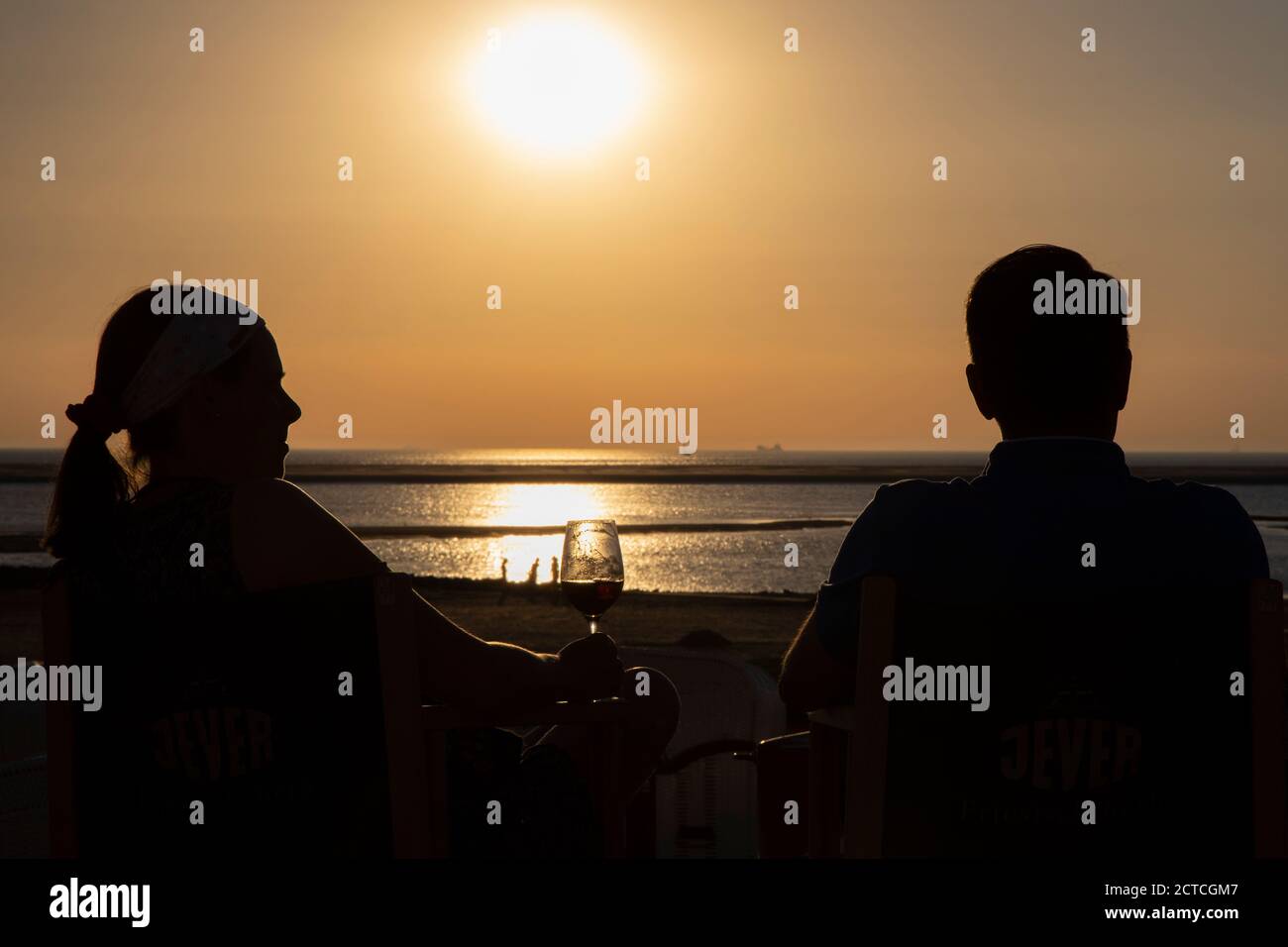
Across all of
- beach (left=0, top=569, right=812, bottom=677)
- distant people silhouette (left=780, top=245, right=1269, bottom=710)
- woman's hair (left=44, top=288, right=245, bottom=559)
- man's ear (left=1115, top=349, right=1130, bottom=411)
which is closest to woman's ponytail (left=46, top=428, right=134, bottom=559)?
woman's hair (left=44, top=288, right=245, bottom=559)

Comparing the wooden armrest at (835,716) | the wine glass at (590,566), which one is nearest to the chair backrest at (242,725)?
the wine glass at (590,566)

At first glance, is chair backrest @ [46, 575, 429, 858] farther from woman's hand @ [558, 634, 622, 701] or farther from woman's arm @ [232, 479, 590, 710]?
woman's hand @ [558, 634, 622, 701]

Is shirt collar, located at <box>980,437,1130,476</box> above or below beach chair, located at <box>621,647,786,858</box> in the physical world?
above

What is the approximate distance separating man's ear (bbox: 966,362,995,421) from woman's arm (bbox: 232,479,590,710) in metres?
0.86

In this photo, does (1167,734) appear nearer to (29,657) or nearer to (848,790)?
(848,790)

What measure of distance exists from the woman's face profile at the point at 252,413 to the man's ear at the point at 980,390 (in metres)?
1.13

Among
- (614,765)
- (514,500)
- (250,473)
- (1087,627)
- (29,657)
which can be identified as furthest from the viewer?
(514,500)

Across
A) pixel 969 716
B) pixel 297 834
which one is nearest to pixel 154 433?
pixel 297 834

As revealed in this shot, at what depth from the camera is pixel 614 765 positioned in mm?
2346

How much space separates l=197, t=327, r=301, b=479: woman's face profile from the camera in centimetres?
213

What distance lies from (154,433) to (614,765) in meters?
0.98

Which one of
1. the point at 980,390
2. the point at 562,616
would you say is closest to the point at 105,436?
the point at 980,390

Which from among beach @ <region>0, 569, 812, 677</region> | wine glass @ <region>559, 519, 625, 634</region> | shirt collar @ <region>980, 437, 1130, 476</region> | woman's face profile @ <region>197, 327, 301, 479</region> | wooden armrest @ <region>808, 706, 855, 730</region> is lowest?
beach @ <region>0, 569, 812, 677</region>

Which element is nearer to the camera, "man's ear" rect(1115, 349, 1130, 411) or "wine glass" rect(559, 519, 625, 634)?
"man's ear" rect(1115, 349, 1130, 411)
